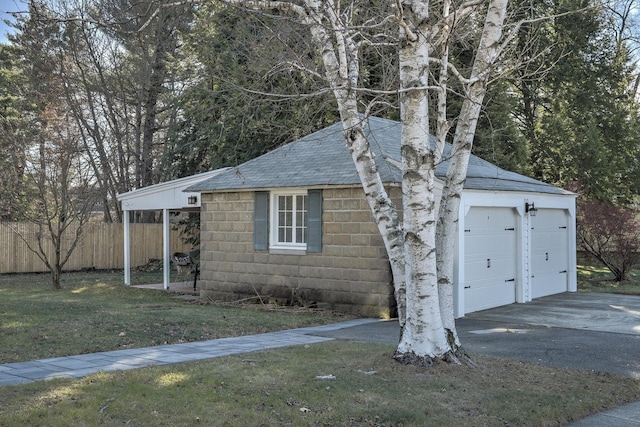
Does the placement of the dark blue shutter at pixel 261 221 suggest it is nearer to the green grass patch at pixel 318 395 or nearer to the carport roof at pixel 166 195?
the carport roof at pixel 166 195

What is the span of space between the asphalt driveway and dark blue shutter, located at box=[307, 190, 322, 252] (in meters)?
2.43

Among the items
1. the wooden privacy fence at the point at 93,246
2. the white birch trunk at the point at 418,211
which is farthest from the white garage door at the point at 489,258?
the wooden privacy fence at the point at 93,246

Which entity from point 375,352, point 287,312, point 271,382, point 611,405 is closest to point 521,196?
point 287,312

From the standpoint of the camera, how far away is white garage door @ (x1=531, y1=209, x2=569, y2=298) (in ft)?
52.1

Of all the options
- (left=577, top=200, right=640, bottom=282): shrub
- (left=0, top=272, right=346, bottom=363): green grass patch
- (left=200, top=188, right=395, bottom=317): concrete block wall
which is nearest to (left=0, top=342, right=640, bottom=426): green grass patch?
(left=0, top=272, right=346, bottom=363): green grass patch

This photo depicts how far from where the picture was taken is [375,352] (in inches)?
333

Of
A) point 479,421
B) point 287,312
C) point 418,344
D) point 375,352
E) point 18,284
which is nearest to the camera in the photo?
point 479,421

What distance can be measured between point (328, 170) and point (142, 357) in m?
6.62

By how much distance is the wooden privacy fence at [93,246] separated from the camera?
23.0 m

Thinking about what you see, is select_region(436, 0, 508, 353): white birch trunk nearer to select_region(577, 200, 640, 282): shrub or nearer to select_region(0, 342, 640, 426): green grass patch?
select_region(0, 342, 640, 426): green grass patch

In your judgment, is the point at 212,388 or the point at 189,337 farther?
the point at 189,337

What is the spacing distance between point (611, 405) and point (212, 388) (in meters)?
4.00

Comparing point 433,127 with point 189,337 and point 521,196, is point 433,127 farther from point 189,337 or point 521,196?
point 189,337

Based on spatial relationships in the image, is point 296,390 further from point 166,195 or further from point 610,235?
point 610,235
